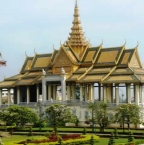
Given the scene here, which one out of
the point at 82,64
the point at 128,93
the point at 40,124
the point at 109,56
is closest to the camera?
the point at 40,124

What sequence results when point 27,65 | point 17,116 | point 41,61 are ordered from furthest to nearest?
point 27,65, point 41,61, point 17,116

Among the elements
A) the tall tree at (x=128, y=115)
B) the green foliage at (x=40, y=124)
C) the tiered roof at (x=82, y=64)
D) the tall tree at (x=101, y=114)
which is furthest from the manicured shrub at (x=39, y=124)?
the tall tree at (x=128, y=115)

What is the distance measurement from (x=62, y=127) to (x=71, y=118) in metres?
4.87

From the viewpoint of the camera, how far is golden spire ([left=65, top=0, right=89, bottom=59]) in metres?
56.3

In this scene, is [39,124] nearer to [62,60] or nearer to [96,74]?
[96,74]

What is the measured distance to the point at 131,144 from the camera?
82.8 ft

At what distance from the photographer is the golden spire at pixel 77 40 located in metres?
56.3

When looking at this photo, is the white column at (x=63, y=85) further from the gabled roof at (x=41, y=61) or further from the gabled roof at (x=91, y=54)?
the gabled roof at (x=41, y=61)

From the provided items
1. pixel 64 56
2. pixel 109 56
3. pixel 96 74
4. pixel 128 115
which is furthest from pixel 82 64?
pixel 128 115

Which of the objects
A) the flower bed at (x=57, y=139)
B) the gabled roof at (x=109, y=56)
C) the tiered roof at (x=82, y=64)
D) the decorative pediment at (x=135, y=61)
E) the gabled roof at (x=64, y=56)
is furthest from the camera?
the gabled roof at (x=64, y=56)

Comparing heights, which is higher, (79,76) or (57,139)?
(79,76)

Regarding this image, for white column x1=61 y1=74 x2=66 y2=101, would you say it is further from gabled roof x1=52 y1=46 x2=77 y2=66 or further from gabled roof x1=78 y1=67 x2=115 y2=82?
gabled roof x1=52 y1=46 x2=77 y2=66

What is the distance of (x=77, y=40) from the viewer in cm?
5706

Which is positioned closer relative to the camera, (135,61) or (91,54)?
(135,61)
